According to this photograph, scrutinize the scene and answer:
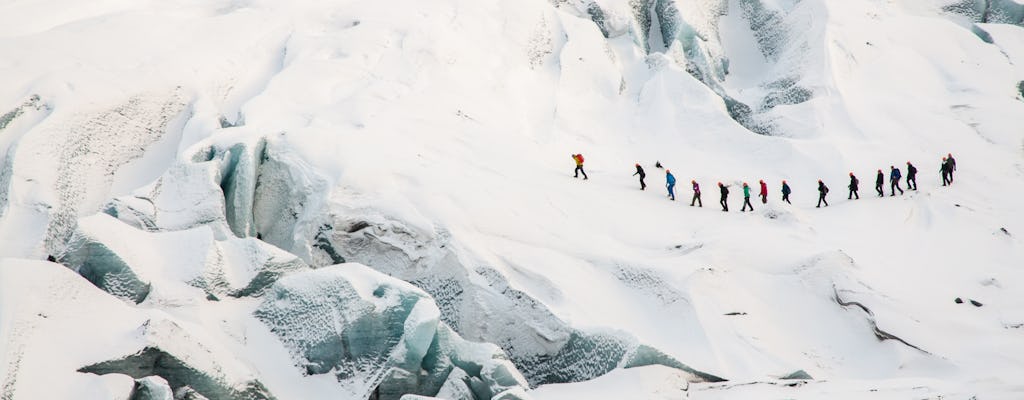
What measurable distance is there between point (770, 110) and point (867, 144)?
14.4ft

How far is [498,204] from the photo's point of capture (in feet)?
88.7

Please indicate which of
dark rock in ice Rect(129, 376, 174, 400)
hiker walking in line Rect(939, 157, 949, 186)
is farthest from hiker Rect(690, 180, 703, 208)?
dark rock in ice Rect(129, 376, 174, 400)

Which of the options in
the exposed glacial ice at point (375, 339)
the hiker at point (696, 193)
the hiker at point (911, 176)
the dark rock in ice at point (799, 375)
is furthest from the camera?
the hiker at point (911, 176)

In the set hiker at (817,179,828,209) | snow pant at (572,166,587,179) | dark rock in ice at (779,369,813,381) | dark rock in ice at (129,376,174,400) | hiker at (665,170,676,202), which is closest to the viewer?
dark rock in ice at (129,376,174,400)

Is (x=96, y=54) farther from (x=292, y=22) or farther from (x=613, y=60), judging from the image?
Result: (x=613, y=60)

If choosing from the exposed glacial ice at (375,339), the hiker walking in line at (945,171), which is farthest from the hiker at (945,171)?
the exposed glacial ice at (375,339)

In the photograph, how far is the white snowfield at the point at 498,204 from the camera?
19484 mm

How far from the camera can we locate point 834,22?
43062 millimetres

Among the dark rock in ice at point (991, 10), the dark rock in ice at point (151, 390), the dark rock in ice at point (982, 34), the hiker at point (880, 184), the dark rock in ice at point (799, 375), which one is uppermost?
the dark rock in ice at point (151, 390)

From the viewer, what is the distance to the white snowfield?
19.5 meters

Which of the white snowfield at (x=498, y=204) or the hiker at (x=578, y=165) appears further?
the hiker at (x=578, y=165)

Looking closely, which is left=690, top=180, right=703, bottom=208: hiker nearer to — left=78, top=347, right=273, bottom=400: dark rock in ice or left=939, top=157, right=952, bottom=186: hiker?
left=939, top=157, right=952, bottom=186: hiker

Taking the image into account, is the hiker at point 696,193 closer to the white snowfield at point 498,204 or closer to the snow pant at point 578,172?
the white snowfield at point 498,204

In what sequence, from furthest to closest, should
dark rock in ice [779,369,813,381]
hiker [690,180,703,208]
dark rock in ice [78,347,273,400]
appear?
1. hiker [690,180,703,208]
2. dark rock in ice [779,369,813,381]
3. dark rock in ice [78,347,273,400]
